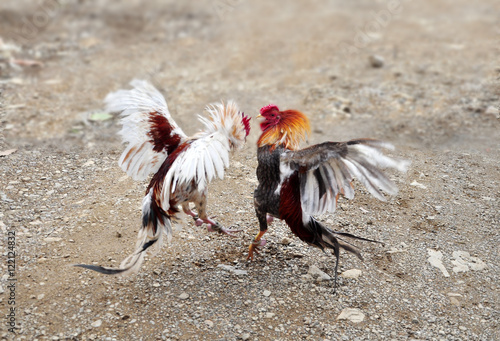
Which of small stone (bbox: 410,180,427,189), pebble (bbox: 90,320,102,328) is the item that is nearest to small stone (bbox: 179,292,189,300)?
pebble (bbox: 90,320,102,328)

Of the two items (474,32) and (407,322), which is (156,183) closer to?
(407,322)

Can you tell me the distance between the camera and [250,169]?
4.96 m

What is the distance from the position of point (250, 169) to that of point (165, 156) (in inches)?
57.6

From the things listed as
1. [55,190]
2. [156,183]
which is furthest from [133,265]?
[55,190]

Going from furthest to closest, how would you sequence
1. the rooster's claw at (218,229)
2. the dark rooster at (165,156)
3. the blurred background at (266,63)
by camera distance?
the blurred background at (266,63), the rooster's claw at (218,229), the dark rooster at (165,156)

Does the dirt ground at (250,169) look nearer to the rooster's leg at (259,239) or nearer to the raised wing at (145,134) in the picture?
the rooster's leg at (259,239)

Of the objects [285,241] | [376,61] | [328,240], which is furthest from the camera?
[376,61]

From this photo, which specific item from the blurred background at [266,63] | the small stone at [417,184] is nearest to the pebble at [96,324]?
the blurred background at [266,63]

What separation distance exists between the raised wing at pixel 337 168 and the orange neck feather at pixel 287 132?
0.17m

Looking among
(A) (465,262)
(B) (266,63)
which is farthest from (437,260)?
(B) (266,63)

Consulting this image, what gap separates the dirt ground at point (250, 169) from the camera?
3.25 metres

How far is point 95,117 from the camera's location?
608 centimetres

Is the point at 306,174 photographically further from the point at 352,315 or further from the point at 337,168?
the point at 352,315

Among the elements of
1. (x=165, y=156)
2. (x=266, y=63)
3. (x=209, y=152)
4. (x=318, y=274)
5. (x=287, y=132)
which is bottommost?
(x=318, y=274)
